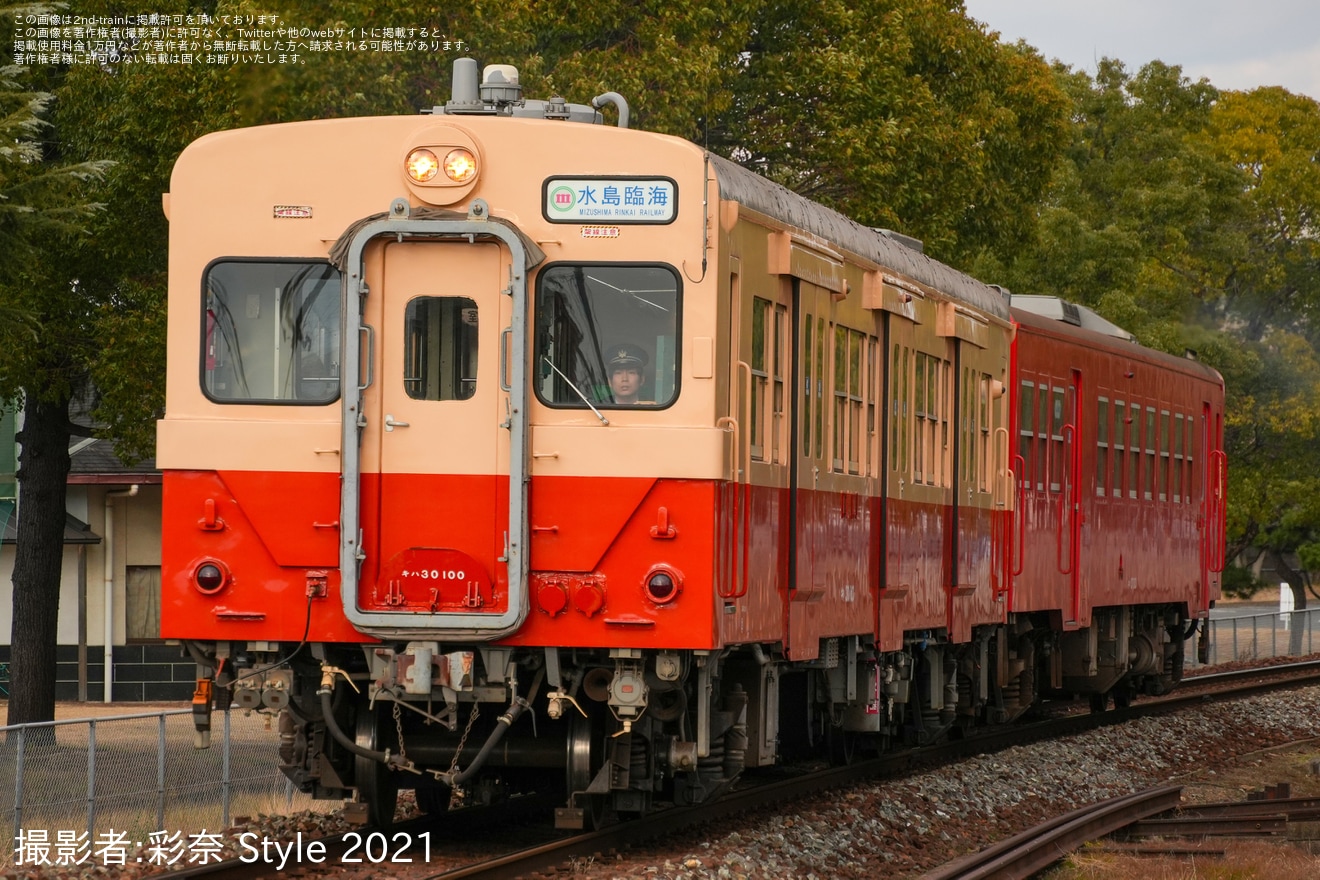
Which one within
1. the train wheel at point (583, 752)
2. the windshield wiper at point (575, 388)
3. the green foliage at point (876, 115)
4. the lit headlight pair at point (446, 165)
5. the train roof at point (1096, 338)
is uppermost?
the green foliage at point (876, 115)

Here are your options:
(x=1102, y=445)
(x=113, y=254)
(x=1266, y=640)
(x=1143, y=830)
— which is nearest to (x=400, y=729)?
(x=1143, y=830)

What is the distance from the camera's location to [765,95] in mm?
22141

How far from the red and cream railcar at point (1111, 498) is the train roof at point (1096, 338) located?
0.9 inches

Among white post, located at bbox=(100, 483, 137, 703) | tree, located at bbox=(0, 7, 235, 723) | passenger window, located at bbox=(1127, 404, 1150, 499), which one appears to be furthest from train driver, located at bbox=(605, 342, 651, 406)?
white post, located at bbox=(100, 483, 137, 703)

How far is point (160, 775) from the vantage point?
1205 cm

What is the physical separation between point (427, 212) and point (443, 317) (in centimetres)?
51

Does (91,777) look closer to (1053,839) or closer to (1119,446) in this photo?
(1053,839)

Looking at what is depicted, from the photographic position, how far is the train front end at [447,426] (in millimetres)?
9688

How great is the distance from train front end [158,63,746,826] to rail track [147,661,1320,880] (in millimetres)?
494

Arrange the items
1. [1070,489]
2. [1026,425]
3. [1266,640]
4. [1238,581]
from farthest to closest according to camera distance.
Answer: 1. [1238,581]
2. [1266,640]
3. [1070,489]
4. [1026,425]

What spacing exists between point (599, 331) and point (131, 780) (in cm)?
432

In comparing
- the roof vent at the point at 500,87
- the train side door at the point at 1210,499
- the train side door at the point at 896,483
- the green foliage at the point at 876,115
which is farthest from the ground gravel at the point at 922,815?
the green foliage at the point at 876,115

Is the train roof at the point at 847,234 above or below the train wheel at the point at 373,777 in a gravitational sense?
Answer: above

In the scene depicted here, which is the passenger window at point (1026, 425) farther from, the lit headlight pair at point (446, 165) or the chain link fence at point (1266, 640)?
the chain link fence at point (1266, 640)
